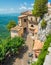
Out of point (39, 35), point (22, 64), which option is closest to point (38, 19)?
point (39, 35)

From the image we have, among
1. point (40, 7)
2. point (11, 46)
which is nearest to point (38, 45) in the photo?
point (11, 46)

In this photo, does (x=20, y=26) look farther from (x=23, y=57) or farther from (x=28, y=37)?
(x=23, y=57)

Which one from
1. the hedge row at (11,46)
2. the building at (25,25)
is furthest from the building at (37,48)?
the building at (25,25)

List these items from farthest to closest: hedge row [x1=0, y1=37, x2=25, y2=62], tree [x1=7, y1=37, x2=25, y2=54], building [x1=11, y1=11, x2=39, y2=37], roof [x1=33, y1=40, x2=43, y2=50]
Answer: building [x1=11, y1=11, x2=39, y2=37] → tree [x1=7, y1=37, x2=25, y2=54] → hedge row [x1=0, y1=37, x2=25, y2=62] → roof [x1=33, y1=40, x2=43, y2=50]

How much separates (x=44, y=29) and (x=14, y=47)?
28.0 ft

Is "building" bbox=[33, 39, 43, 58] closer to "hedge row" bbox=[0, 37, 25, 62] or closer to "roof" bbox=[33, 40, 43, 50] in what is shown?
"roof" bbox=[33, 40, 43, 50]

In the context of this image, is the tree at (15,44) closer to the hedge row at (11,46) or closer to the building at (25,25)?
the hedge row at (11,46)

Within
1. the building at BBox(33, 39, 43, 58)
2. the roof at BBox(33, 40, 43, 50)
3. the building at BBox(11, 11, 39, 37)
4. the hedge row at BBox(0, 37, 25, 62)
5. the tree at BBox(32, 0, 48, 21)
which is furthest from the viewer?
the building at BBox(11, 11, 39, 37)

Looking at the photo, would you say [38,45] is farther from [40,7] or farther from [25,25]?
[25,25]

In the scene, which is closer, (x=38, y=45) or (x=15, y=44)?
(x=38, y=45)

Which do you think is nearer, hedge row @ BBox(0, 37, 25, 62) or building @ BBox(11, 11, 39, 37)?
hedge row @ BBox(0, 37, 25, 62)

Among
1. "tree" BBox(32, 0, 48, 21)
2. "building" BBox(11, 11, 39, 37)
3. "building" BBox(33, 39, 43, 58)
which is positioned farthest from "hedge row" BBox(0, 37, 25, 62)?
"tree" BBox(32, 0, 48, 21)

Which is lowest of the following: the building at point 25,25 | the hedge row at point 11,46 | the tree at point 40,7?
the hedge row at point 11,46

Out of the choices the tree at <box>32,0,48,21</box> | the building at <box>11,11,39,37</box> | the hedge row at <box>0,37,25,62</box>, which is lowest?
the hedge row at <box>0,37,25,62</box>
